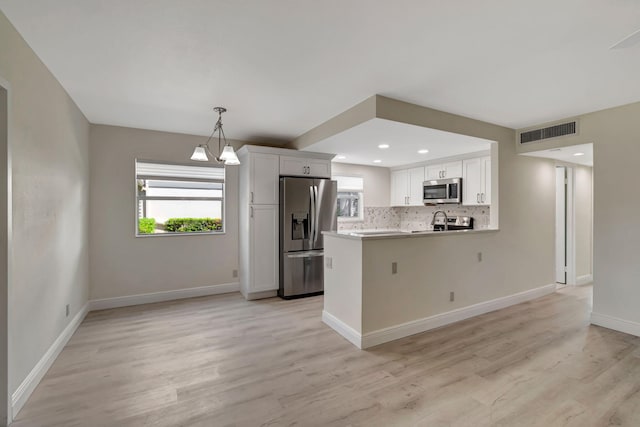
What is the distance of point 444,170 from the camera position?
207 inches

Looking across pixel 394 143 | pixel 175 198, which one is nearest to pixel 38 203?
pixel 175 198

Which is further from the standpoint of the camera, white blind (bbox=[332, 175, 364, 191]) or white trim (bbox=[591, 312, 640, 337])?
white blind (bbox=[332, 175, 364, 191])

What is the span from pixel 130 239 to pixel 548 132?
581cm

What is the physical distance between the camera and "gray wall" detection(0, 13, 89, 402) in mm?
1896

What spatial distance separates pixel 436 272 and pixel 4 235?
362 cm

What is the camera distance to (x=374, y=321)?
2852mm

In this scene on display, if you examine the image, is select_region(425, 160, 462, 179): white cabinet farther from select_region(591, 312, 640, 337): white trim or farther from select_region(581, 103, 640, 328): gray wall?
select_region(591, 312, 640, 337): white trim

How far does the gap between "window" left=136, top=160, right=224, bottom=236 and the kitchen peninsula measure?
7.49 feet

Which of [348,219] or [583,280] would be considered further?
[348,219]

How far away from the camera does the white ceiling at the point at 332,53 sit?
5.53ft

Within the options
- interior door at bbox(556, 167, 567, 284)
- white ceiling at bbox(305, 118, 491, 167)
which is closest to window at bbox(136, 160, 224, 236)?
white ceiling at bbox(305, 118, 491, 167)

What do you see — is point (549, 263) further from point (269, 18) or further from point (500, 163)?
point (269, 18)

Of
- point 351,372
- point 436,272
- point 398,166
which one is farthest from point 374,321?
point 398,166

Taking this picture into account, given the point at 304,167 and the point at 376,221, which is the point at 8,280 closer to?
the point at 304,167
